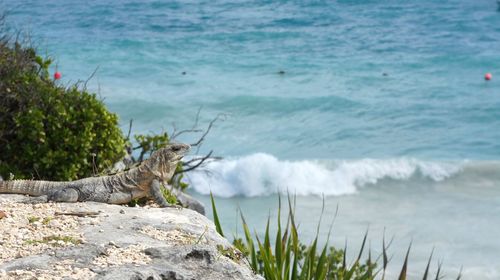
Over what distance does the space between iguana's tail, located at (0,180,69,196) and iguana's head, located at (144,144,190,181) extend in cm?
60

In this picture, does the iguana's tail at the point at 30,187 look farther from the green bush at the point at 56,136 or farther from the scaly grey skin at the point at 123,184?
the green bush at the point at 56,136

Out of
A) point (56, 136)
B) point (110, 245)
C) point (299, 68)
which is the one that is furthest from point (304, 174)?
point (110, 245)

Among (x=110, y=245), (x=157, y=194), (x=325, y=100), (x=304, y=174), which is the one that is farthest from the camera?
(x=325, y=100)

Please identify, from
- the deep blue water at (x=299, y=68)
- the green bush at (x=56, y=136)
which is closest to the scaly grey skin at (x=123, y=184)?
the green bush at (x=56, y=136)

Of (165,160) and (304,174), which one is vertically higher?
(165,160)

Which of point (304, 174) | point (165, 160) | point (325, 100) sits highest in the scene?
point (165, 160)

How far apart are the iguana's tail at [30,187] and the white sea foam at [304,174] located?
1047 centimetres

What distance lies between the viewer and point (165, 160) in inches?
242

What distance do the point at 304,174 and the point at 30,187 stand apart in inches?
480

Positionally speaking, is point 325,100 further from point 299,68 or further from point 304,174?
point 304,174

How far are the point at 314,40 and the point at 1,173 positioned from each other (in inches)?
852

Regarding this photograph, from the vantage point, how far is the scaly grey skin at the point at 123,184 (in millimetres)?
6049

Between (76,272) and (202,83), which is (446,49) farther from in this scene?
(76,272)

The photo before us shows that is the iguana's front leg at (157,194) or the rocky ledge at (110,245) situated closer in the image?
the rocky ledge at (110,245)
